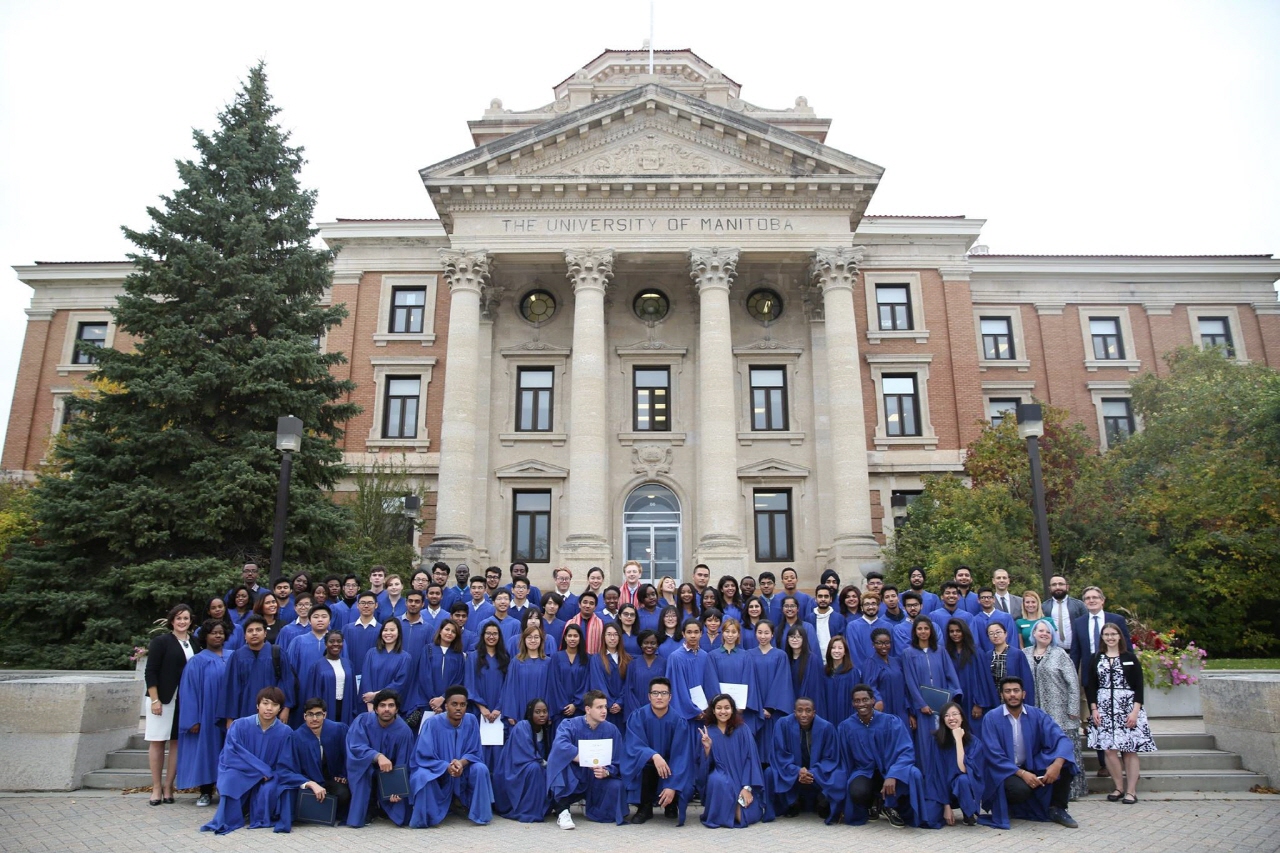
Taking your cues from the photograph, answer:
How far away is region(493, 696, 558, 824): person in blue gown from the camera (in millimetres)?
9406

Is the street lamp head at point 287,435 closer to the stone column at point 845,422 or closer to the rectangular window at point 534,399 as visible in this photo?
the rectangular window at point 534,399

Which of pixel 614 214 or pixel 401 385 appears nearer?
pixel 614 214

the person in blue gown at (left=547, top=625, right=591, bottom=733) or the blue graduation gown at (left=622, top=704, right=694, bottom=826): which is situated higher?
the person in blue gown at (left=547, top=625, right=591, bottom=733)

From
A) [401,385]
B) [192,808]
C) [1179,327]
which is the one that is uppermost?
[1179,327]

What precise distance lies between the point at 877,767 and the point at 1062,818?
6.15ft

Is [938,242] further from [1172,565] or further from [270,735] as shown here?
[270,735]

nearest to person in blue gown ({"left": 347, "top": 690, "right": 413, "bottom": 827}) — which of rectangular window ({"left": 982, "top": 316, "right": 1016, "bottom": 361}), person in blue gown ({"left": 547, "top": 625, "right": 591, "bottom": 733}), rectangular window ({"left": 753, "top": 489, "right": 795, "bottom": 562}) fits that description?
person in blue gown ({"left": 547, "top": 625, "right": 591, "bottom": 733})

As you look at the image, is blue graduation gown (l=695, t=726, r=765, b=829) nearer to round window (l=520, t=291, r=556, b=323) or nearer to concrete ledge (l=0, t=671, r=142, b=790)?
concrete ledge (l=0, t=671, r=142, b=790)

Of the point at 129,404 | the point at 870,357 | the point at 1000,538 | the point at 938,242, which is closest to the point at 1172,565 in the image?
the point at 1000,538

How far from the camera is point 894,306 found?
110ft

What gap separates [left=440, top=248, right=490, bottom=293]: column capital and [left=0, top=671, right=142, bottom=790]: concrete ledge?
18.4 meters

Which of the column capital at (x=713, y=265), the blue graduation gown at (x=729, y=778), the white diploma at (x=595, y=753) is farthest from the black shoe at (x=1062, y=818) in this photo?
the column capital at (x=713, y=265)

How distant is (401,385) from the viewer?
32406 mm

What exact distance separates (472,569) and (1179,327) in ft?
101
